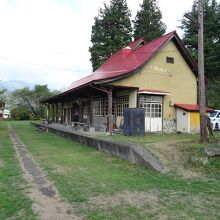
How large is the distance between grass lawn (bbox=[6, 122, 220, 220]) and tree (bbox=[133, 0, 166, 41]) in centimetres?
3162

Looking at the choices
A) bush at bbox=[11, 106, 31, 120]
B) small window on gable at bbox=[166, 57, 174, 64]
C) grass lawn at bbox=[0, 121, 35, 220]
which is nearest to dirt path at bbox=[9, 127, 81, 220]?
grass lawn at bbox=[0, 121, 35, 220]

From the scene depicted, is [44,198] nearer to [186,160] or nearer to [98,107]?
[186,160]

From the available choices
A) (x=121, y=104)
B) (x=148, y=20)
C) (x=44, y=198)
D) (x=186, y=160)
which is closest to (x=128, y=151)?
(x=186, y=160)

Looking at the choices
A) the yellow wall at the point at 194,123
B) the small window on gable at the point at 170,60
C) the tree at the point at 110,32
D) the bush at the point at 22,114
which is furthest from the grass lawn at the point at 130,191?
the bush at the point at 22,114

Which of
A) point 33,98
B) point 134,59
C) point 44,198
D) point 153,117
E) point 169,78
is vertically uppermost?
point 33,98

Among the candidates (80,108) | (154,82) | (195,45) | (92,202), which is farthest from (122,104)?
(195,45)

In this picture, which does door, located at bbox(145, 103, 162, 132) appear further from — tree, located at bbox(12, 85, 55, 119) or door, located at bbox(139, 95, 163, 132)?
tree, located at bbox(12, 85, 55, 119)

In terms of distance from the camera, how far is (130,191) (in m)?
6.74

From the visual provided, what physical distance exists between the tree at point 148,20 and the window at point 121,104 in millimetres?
21035

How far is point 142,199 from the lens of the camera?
241 inches

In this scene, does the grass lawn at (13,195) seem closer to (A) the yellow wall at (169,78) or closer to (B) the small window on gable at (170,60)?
(A) the yellow wall at (169,78)

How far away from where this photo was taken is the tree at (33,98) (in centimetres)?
6328

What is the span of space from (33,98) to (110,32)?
30677 mm

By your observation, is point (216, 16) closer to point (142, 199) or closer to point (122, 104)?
point (122, 104)
